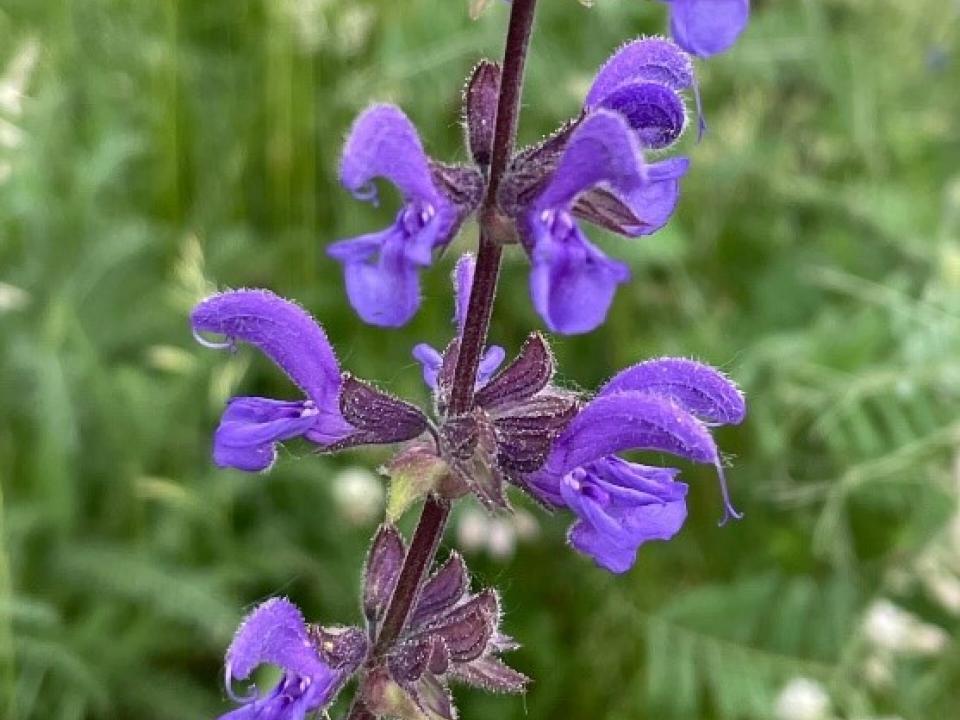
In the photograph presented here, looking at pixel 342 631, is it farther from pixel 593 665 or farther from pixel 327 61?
pixel 327 61

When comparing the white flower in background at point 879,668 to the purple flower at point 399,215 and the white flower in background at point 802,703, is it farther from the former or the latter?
the purple flower at point 399,215

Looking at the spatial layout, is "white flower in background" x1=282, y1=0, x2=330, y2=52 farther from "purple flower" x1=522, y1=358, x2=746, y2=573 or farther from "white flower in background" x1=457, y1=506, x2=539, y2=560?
"purple flower" x1=522, y1=358, x2=746, y2=573

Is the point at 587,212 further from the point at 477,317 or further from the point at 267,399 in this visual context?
the point at 267,399

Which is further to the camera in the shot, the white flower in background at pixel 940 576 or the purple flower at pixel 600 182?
the white flower in background at pixel 940 576

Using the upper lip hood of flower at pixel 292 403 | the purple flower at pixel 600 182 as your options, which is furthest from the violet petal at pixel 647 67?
the upper lip hood of flower at pixel 292 403

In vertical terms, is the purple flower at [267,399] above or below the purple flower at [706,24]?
below

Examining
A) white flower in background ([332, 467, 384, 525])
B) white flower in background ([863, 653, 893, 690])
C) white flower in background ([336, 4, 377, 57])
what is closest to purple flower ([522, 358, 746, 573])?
white flower in background ([863, 653, 893, 690])

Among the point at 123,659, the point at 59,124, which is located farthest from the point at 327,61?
the point at 123,659
